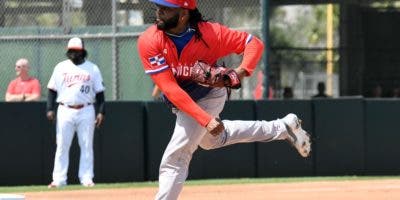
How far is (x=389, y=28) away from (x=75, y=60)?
10818 mm

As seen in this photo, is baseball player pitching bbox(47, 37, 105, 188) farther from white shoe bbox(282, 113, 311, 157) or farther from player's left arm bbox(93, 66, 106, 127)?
white shoe bbox(282, 113, 311, 157)

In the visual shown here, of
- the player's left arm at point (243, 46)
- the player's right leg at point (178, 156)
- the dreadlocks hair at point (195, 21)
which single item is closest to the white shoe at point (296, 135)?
the player's left arm at point (243, 46)

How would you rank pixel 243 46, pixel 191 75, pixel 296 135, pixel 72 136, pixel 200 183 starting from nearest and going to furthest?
pixel 191 75 < pixel 243 46 < pixel 296 135 < pixel 72 136 < pixel 200 183

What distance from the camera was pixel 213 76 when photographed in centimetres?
690

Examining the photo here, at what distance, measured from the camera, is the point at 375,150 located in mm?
13375

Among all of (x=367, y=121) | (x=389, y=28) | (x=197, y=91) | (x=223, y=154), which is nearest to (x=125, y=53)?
(x=223, y=154)

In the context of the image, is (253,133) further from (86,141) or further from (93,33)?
(93,33)

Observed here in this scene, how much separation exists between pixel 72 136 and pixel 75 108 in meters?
0.38

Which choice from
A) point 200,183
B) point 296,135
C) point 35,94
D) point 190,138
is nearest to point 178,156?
point 190,138

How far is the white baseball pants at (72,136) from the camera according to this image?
12.1m

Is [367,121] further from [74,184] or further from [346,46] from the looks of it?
[346,46]

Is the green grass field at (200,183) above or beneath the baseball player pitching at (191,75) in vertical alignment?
beneath

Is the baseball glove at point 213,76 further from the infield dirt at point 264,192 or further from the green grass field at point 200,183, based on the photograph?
the green grass field at point 200,183

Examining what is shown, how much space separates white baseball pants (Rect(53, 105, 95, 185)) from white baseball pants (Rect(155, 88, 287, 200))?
4830 mm
